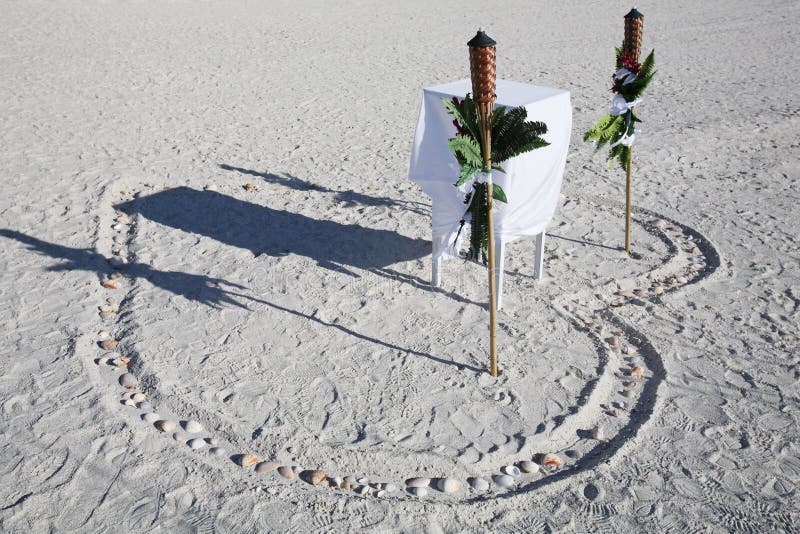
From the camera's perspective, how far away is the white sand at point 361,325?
466 cm

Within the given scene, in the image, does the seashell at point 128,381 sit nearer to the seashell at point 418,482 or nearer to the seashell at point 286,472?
the seashell at point 286,472

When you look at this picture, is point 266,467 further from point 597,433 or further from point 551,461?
point 597,433

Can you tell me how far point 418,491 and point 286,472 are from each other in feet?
2.77

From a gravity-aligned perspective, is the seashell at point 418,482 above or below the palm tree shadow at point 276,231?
below

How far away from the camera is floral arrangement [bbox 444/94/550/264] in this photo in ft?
16.6

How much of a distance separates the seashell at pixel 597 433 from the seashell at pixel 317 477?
1.83 m

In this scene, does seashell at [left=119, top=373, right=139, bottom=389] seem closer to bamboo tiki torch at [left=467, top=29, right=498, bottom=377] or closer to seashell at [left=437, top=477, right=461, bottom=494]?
seashell at [left=437, top=477, right=461, bottom=494]

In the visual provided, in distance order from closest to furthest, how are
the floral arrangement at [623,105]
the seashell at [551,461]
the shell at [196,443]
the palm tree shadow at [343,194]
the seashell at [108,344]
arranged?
the seashell at [551,461], the shell at [196,443], the seashell at [108,344], the floral arrangement at [623,105], the palm tree shadow at [343,194]

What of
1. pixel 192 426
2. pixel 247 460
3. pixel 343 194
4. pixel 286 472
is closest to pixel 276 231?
pixel 343 194

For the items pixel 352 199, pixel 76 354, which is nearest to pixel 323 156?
pixel 352 199

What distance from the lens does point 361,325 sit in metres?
6.40

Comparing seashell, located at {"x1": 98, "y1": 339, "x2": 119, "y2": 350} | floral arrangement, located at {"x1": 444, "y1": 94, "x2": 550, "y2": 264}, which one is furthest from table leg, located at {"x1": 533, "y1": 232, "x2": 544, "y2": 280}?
seashell, located at {"x1": 98, "y1": 339, "x2": 119, "y2": 350}

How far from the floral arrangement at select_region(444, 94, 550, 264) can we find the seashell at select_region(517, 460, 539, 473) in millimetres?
1584

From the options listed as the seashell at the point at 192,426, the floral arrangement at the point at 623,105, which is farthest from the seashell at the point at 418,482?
the floral arrangement at the point at 623,105
